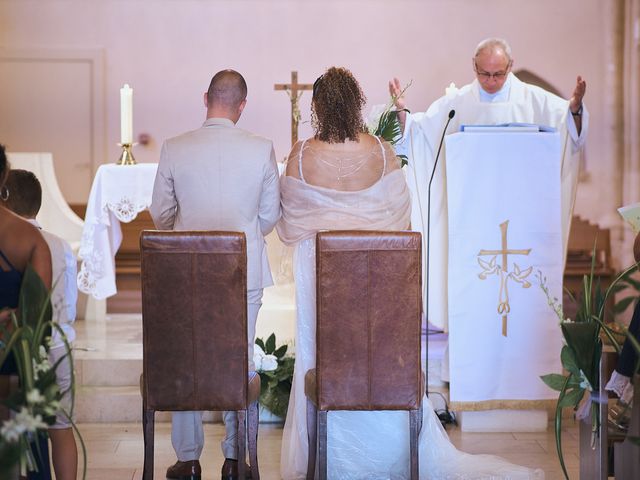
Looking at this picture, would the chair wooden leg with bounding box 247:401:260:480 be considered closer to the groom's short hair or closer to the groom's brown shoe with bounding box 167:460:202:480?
the groom's brown shoe with bounding box 167:460:202:480

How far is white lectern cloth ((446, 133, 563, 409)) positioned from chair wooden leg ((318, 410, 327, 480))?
141 cm

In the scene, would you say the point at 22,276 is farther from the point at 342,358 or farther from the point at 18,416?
the point at 342,358

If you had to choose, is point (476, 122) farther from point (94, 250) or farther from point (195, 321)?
point (195, 321)

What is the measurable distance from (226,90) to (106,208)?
2011mm

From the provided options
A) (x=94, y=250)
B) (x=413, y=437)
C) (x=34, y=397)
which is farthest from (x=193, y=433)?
(x=94, y=250)

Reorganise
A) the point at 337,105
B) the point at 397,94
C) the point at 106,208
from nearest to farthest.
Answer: the point at 337,105 < the point at 397,94 < the point at 106,208

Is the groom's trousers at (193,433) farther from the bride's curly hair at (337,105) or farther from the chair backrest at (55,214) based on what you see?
the chair backrest at (55,214)

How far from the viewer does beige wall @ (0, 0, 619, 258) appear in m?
9.57

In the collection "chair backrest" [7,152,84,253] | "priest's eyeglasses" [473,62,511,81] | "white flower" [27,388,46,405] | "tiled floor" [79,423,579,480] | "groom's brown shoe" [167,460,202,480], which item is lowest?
"tiled floor" [79,423,579,480]

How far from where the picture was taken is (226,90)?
381 cm

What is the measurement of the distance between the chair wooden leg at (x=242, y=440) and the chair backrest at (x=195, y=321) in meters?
0.05

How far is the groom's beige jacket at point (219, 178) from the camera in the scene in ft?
12.4

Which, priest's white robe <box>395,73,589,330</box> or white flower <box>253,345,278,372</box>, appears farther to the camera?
priest's white robe <box>395,73,589,330</box>

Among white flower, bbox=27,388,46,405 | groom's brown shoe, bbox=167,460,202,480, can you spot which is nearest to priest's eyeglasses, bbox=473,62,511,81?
groom's brown shoe, bbox=167,460,202,480
